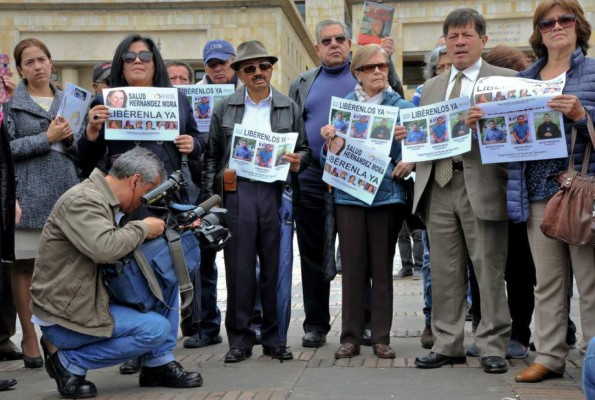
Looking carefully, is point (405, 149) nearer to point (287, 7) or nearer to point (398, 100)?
point (398, 100)

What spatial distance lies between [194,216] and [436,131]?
1.68 m

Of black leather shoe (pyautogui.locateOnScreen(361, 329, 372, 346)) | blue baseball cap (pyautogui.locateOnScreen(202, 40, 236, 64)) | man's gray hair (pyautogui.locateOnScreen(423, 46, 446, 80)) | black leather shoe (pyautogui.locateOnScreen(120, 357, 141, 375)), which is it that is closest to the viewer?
black leather shoe (pyautogui.locateOnScreen(120, 357, 141, 375))

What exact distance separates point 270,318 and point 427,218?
132 cm

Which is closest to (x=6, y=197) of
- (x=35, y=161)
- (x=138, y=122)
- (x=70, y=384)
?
(x=35, y=161)

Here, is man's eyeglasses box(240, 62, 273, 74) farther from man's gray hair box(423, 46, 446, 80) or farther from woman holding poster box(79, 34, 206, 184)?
man's gray hair box(423, 46, 446, 80)

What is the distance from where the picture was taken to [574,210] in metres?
5.31

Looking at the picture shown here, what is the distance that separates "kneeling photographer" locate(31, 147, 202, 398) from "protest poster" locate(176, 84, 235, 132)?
196 centimetres

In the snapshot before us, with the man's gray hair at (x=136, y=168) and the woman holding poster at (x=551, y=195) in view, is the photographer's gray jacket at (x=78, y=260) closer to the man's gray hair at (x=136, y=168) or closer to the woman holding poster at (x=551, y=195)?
the man's gray hair at (x=136, y=168)

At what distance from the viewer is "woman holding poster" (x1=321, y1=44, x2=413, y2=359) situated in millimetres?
6590

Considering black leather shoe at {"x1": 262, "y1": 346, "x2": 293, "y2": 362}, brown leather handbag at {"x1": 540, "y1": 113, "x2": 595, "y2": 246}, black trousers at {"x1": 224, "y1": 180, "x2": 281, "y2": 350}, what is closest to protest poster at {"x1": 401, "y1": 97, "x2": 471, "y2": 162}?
brown leather handbag at {"x1": 540, "y1": 113, "x2": 595, "y2": 246}

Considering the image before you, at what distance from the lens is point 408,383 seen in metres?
5.68

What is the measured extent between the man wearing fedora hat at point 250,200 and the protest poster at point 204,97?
79 cm

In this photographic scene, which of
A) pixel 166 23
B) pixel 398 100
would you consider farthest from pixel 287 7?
pixel 398 100

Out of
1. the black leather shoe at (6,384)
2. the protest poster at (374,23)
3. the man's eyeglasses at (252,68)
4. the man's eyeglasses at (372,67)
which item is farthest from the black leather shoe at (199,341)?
the protest poster at (374,23)
